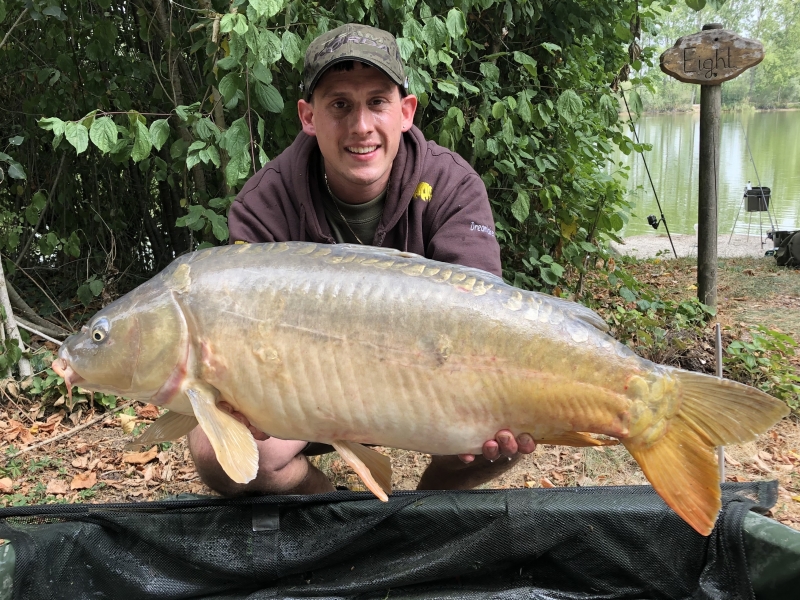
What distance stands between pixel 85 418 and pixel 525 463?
5.32 ft

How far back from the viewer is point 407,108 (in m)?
1.67

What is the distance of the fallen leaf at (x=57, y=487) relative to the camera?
201 cm

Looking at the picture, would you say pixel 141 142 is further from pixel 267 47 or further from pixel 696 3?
pixel 696 3

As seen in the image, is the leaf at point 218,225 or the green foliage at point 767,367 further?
the green foliage at point 767,367

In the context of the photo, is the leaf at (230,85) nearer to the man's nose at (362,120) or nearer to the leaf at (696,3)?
the man's nose at (362,120)

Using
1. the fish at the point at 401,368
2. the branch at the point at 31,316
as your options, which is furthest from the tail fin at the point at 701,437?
the branch at the point at 31,316

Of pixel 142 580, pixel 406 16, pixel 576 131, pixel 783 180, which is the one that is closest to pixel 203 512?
pixel 142 580

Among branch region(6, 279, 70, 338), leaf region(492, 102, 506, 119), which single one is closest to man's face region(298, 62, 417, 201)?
leaf region(492, 102, 506, 119)

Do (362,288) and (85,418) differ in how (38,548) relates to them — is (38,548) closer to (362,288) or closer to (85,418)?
(362,288)

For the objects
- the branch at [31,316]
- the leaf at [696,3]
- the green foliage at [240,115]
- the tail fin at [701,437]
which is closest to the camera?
the tail fin at [701,437]

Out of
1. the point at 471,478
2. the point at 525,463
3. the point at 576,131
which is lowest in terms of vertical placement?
the point at 525,463

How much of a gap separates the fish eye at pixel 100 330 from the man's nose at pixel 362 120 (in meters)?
0.71

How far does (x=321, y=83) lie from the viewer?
1.55 m

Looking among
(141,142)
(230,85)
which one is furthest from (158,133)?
(230,85)
